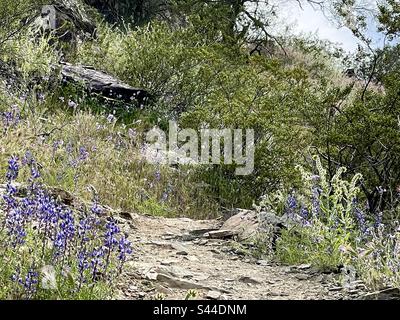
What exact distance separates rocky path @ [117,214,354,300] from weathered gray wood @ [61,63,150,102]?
4490 millimetres

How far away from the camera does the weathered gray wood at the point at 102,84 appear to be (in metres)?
9.18

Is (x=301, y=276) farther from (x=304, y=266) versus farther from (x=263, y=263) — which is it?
(x=263, y=263)

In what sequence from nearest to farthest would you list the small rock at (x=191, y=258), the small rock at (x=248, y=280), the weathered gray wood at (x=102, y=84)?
the small rock at (x=248, y=280), the small rock at (x=191, y=258), the weathered gray wood at (x=102, y=84)

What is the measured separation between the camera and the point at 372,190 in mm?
6105

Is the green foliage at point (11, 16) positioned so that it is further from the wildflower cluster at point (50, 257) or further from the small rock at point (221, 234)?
the wildflower cluster at point (50, 257)

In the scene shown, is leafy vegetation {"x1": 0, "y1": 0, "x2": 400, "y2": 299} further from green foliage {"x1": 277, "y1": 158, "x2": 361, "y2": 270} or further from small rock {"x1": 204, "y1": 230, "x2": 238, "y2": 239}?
small rock {"x1": 204, "y1": 230, "x2": 238, "y2": 239}

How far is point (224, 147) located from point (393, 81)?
230cm

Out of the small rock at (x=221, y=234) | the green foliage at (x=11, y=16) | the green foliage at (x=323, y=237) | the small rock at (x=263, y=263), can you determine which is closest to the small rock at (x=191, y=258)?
the small rock at (x=263, y=263)

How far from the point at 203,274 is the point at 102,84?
6.18 m

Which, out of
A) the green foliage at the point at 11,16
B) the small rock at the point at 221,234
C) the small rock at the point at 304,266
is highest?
the green foliage at the point at 11,16

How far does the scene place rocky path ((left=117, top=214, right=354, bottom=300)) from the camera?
3287 mm

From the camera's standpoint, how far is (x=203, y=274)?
12.3 ft

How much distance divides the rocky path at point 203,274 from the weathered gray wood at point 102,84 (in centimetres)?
449
